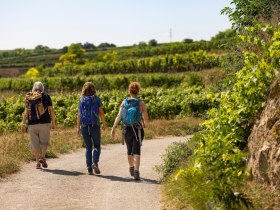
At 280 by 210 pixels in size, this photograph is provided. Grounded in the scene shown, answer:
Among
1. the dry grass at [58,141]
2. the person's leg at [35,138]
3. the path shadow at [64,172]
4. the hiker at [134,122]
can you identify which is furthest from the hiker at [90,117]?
the dry grass at [58,141]

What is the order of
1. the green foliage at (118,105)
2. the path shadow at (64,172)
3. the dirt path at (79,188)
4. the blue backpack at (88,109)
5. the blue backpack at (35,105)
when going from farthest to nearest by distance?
1. the green foliage at (118,105)
2. the blue backpack at (35,105)
3. the path shadow at (64,172)
4. the blue backpack at (88,109)
5. the dirt path at (79,188)

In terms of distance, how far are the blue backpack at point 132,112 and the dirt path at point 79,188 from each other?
1151mm

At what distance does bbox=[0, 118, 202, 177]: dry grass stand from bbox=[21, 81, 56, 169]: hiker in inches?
24.4

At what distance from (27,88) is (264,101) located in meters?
50.7

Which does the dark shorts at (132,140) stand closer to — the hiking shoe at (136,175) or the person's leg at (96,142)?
the hiking shoe at (136,175)

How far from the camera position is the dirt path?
8078 millimetres

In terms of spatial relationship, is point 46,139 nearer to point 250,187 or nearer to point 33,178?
point 33,178

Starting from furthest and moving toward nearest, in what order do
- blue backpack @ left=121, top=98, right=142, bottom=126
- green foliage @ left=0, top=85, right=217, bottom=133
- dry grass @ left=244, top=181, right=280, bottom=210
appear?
green foliage @ left=0, top=85, right=217, bottom=133
blue backpack @ left=121, top=98, right=142, bottom=126
dry grass @ left=244, top=181, right=280, bottom=210

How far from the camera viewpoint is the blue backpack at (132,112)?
9.84 meters

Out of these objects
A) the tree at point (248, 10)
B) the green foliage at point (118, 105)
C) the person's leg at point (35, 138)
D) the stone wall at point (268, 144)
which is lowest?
the green foliage at point (118, 105)

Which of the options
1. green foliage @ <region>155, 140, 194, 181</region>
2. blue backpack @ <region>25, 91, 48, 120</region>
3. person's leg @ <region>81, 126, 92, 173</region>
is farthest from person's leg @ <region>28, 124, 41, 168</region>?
green foliage @ <region>155, 140, 194, 181</region>

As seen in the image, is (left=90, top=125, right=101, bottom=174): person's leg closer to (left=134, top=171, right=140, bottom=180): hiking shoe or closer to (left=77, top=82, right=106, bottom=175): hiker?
(left=77, top=82, right=106, bottom=175): hiker

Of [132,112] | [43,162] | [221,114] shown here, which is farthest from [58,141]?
[221,114]

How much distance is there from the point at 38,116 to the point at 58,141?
14.7 ft
